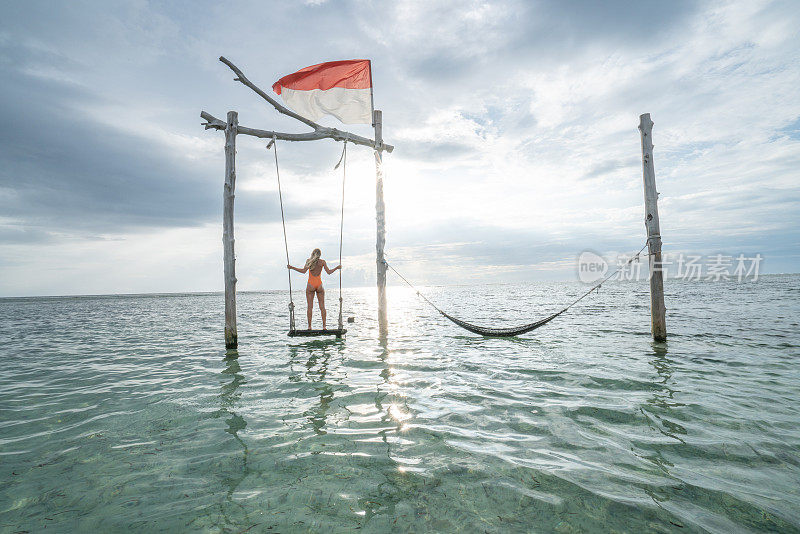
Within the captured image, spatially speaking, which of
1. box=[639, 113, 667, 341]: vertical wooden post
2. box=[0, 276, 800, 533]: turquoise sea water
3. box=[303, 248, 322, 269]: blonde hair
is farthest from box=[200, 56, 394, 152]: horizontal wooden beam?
box=[639, 113, 667, 341]: vertical wooden post

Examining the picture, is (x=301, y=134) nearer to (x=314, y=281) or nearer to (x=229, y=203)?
(x=229, y=203)

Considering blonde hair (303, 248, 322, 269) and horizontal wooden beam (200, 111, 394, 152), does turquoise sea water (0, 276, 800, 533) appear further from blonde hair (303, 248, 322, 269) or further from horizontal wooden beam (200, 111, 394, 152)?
horizontal wooden beam (200, 111, 394, 152)

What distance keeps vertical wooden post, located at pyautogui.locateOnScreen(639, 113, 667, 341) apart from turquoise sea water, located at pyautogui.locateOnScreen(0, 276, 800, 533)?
8.13 feet

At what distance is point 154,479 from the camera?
3.71m

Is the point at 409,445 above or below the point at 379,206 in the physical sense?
below

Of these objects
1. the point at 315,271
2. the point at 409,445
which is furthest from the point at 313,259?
the point at 409,445

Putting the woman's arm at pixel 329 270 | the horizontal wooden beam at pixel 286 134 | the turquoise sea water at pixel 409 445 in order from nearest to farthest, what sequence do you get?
the turquoise sea water at pixel 409 445 → the horizontal wooden beam at pixel 286 134 → the woman's arm at pixel 329 270

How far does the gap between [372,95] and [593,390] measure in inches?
412

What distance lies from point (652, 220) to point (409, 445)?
1041 cm

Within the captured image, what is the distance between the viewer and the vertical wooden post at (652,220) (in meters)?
10.6

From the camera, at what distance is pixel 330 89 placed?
1126 cm

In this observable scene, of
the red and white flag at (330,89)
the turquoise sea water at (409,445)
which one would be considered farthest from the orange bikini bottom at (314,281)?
the red and white flag at (330,89)

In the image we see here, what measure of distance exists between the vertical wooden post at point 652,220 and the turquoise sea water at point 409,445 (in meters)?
2.48

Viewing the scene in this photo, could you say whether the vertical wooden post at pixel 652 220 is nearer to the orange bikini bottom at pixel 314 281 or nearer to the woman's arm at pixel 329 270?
the woman's arm at pixel 329 270
